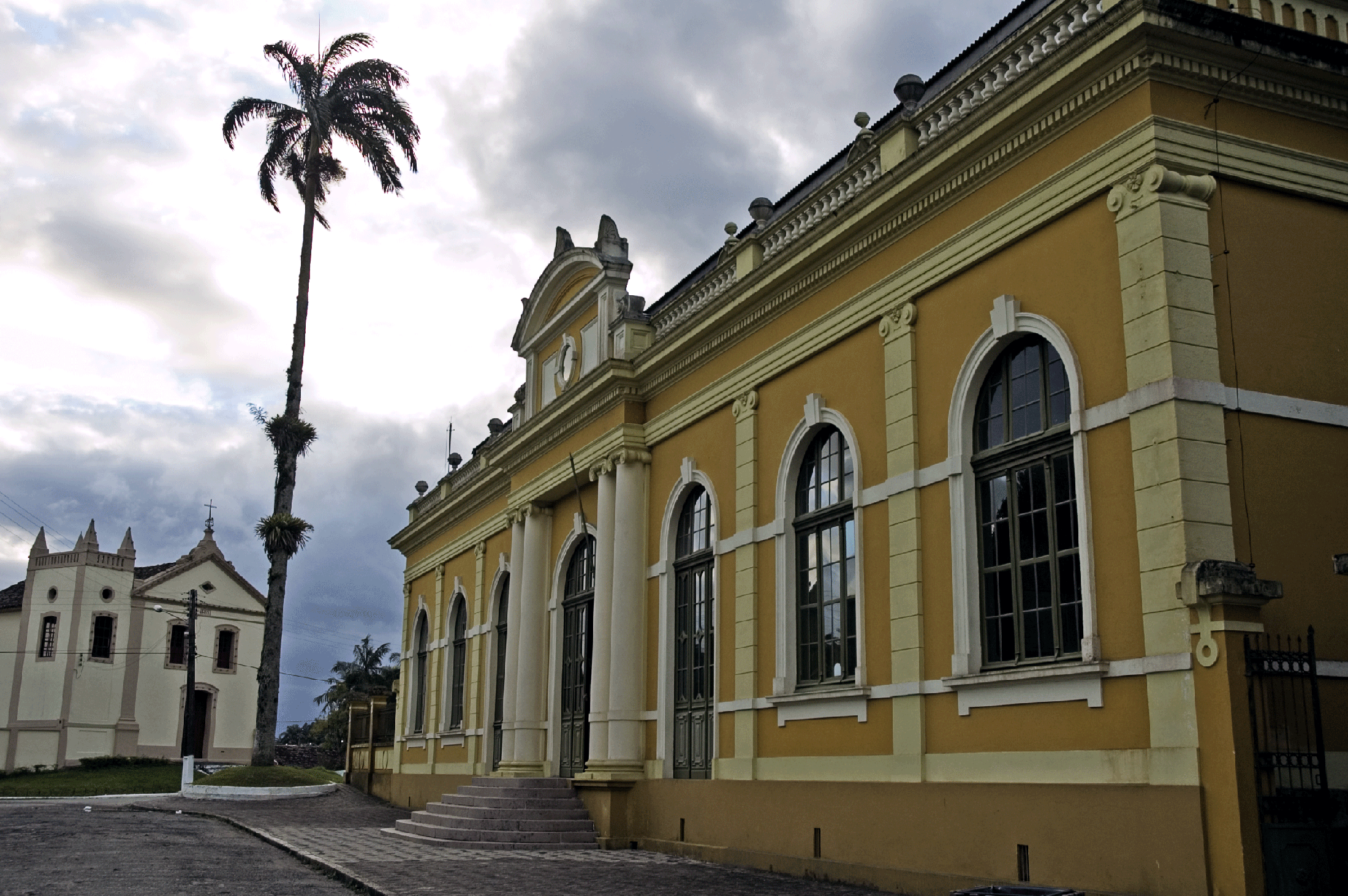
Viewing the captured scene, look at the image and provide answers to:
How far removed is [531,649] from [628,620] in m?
4.19

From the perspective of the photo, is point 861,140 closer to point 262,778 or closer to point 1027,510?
point 1027,510

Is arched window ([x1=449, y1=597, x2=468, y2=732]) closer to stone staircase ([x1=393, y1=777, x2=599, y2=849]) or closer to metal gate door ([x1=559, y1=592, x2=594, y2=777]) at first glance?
metal gate door ([x1=559, y1=592, x2=594, y2=777])

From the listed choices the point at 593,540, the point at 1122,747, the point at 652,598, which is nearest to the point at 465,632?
the point at 593,540

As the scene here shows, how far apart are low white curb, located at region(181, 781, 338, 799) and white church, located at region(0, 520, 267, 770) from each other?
14.9 meters

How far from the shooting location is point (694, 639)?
16.8 meters

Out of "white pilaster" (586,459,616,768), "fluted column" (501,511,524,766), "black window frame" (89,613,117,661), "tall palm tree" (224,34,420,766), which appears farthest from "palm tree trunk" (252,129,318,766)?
"black window frame" (89,613,117,661)

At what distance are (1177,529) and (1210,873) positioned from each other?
238cm

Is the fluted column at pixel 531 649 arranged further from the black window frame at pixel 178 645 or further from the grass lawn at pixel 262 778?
the black window frame at pixel 178 645

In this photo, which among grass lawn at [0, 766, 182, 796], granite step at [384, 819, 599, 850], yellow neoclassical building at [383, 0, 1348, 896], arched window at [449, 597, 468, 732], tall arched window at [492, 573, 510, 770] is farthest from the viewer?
grass lawn at [0, 766, 182, 796]

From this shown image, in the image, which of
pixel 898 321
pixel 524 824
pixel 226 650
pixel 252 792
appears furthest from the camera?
pixel 226 650

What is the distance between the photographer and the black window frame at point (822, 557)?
13.2 meters

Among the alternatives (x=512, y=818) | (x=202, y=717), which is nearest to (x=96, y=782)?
(x=202, y=717)

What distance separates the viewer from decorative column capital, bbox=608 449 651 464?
18.3m

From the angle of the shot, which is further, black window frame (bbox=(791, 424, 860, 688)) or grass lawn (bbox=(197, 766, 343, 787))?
grass lawn (bbox=(197, 766, 343, 787))
